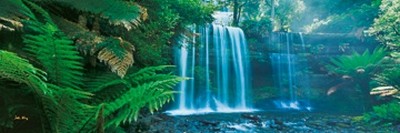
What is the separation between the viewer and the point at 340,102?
12656 mm

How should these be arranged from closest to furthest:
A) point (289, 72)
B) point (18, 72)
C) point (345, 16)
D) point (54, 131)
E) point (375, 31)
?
point (18, 72), point (54, 131), point (375, 31), point (289, 72), point (345, 16)

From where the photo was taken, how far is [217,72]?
12531mm

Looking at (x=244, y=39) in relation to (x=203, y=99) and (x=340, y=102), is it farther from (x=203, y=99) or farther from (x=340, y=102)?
(x=340, y=102)

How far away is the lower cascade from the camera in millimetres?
11562

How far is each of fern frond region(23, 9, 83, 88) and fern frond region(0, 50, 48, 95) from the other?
0.18 m

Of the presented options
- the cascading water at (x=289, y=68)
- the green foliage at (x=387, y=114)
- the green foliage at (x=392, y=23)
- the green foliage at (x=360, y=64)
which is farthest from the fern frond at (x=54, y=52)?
the cascading water at (x=289, y=68)

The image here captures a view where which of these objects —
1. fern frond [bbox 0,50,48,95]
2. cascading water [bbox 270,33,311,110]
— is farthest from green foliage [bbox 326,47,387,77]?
fern frond [bbox 0,50,48,95]

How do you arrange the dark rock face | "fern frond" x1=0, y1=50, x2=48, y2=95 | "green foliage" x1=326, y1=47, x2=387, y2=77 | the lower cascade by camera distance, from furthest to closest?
1. the lower cascade
2. "green foliage" x1=326, y1=47, x2=387, y2=77
3. the dark rock face
4. "fern frond" x1=0, y1=50, x2=48, y2=95

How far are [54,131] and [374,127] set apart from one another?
7.17 metres

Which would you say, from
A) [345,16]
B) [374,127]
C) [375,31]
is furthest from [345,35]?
[374,127]

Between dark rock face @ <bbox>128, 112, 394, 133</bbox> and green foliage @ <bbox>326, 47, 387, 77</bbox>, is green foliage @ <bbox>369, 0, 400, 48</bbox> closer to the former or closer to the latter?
green foliage @ <bbox>326, 47, 387, 77</bbox>

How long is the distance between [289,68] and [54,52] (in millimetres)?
13178

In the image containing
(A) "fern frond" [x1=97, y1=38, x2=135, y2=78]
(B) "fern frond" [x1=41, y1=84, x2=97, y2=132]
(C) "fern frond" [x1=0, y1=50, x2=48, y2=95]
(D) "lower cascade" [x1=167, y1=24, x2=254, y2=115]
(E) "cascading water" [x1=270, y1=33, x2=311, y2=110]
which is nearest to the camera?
(C) "fern frond" [x1=0, y1=50, x2=48, y2=95]

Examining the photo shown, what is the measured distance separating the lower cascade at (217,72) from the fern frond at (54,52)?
9901 mm
